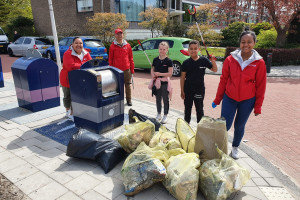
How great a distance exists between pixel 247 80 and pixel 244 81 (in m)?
0.04

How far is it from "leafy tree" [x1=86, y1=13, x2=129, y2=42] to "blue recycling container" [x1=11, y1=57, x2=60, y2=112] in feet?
41.2

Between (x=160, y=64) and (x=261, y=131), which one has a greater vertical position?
(x=160, y=64)

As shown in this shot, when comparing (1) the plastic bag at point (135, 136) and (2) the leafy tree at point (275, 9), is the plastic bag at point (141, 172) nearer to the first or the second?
(1) the plastic bag at point (135, 136)

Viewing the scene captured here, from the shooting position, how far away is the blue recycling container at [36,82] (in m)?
5.34

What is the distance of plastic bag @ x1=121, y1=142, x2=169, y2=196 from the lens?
8.77 feet

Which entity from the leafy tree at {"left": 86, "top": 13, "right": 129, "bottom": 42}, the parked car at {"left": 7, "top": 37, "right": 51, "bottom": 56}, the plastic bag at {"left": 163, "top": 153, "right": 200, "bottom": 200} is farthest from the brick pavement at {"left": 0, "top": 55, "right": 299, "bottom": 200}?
the leafy tree at {"left": 86, "top": 13, "right": 129, "bottom": 42}

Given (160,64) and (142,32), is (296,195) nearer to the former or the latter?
(160,64)

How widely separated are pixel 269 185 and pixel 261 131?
200 cm

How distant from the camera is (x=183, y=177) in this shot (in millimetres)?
2594

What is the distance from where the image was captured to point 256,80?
3201mm

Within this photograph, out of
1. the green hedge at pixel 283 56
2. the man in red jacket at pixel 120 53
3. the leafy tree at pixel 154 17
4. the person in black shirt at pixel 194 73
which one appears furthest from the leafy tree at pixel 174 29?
the person in black shirt at pixel 194 73

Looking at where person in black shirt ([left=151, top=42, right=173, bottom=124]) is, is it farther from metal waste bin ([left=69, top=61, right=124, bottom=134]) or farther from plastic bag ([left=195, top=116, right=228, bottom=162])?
plastic bag ([left=195, top=116, right=228, bottom=162])

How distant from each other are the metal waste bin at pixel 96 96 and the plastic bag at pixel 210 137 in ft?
6.36

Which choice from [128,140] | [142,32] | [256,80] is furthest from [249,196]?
[142,32]
